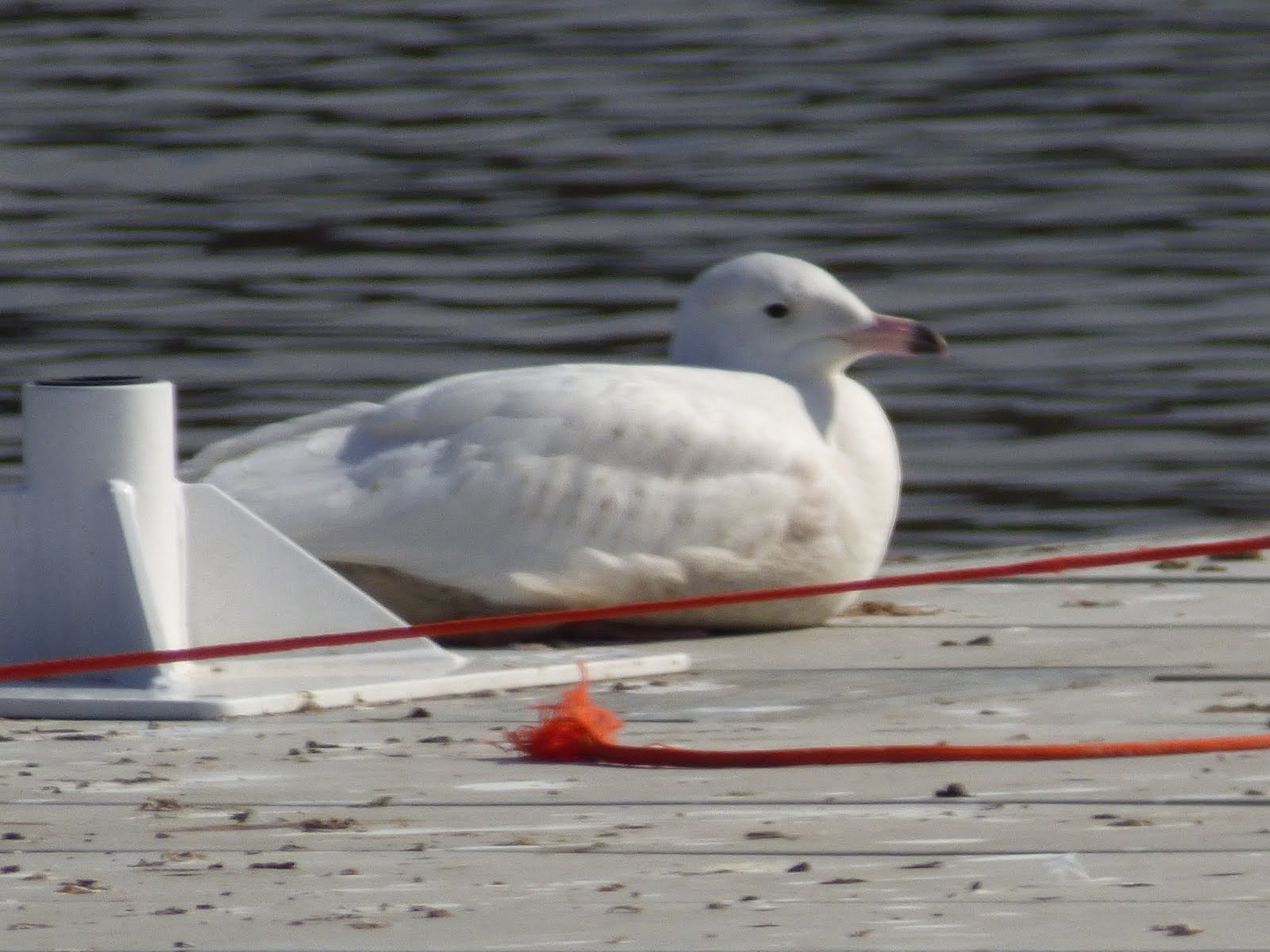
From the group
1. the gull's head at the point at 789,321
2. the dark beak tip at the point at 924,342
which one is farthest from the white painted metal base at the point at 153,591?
the dark beak tip at the point at 924,342

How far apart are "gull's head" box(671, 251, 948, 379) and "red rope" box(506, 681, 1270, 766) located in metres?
2.40

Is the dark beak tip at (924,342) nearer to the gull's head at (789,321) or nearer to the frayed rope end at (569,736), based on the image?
the gull's head at (789,321)

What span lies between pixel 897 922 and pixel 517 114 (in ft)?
68.6

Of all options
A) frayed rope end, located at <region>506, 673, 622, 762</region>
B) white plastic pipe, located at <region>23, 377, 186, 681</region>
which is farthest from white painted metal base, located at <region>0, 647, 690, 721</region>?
frayed rope end, located at <region>506, 673, 622, 762</region>

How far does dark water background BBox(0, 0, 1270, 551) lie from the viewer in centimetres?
1442

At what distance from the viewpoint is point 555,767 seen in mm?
5648

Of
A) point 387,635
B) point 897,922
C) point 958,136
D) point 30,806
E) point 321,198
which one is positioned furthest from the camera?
point 958,136

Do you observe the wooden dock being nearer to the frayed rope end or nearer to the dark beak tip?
the frayed rope end

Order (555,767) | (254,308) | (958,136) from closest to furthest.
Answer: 1. (555,767)
2. (254,308)
3. (958,136)

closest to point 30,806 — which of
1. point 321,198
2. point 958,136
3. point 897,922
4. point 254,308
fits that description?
point 897,922

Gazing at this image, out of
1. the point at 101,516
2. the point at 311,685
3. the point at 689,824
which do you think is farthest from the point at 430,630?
the point at 689,824

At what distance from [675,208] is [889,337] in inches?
499

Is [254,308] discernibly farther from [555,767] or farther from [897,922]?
[897,922]

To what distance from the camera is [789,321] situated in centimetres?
800
